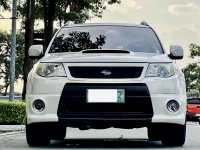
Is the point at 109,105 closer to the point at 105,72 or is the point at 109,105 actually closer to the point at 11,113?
the point at 105,72

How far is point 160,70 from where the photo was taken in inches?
415

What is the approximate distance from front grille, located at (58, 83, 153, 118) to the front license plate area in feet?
0.17

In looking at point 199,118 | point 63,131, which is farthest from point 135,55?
point 199,118

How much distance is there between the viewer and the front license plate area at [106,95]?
10.2 m

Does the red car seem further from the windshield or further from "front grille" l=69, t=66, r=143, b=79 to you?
"front grille" l=69, t=66, r=143, b=79

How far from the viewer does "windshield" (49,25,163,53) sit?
11.7m

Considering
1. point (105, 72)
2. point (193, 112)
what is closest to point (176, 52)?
point (105, 72)

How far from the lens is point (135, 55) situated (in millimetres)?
10867

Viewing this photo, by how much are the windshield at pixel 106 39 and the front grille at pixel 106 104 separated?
4.53 ft

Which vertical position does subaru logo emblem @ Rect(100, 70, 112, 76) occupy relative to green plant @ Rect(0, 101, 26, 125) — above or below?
above

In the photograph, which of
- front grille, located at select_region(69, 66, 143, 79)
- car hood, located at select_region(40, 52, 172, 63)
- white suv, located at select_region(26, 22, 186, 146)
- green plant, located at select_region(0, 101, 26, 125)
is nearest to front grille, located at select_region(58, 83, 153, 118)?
white suv, located at select_region(26, 22, 186, 146)

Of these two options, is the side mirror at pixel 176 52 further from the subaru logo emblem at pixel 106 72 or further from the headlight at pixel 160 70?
the subaru logo emblem at pixel 106 72

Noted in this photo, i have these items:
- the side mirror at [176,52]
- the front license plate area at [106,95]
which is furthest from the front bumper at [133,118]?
the side mirror at [176,52]

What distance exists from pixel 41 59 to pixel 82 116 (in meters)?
1.15
